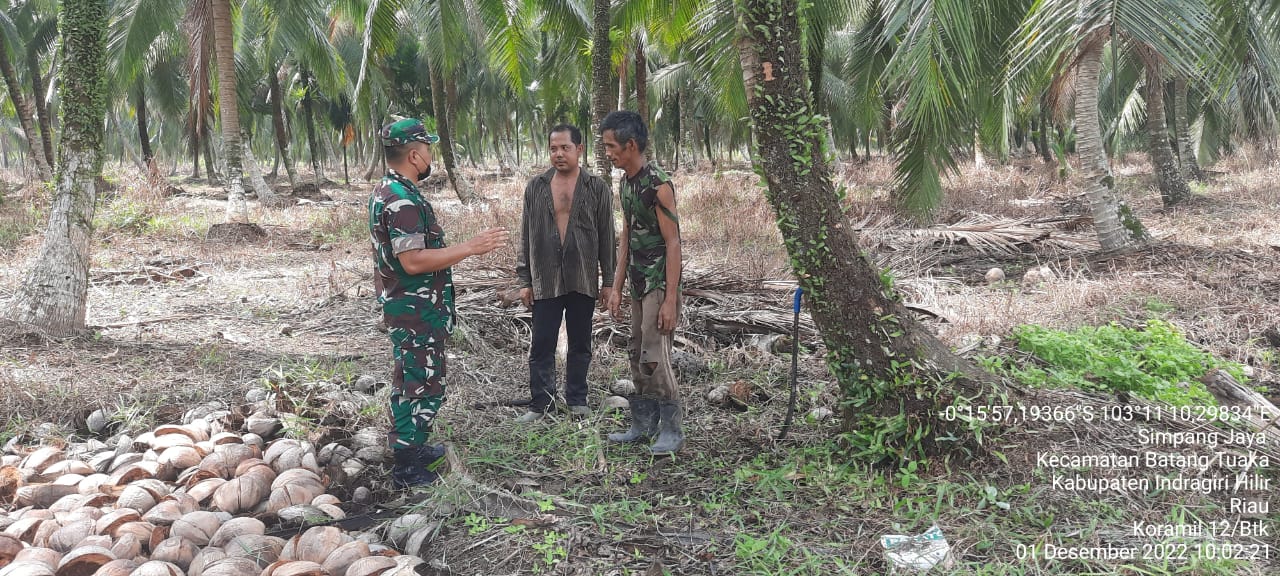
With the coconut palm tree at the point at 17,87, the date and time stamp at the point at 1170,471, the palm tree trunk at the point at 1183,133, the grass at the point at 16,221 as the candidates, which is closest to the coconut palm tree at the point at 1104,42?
the date and time stamp at the point at 1170,471

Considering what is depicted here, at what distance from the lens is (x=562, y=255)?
386 centimetres

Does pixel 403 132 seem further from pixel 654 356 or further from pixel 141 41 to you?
pixel 141 41

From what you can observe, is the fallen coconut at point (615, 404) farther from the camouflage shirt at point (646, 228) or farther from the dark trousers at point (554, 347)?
the camouflage shirt at point (646, 228)

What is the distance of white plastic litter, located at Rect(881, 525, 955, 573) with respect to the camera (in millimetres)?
2514

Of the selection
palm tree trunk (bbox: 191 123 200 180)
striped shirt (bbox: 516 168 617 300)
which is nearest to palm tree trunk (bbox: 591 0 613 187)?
striped shirt (bbox: 516 168 617 300)

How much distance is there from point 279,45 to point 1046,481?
17.9m

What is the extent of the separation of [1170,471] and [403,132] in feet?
11.6

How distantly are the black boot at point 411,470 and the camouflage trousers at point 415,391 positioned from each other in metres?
0.04

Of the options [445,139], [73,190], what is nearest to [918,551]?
[73,190]

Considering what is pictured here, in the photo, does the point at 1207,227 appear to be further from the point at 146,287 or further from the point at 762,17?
the point at 146,287

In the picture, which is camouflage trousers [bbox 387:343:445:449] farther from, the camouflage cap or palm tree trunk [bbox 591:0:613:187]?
palm tree trunk [bbox 591:0:613:187]

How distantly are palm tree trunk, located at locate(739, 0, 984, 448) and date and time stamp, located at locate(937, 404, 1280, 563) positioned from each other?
18cm

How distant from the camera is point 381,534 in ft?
9.57

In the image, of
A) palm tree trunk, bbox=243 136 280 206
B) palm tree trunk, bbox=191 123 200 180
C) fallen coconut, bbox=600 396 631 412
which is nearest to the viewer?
fallen coconut, bbox=600 396 631 412
